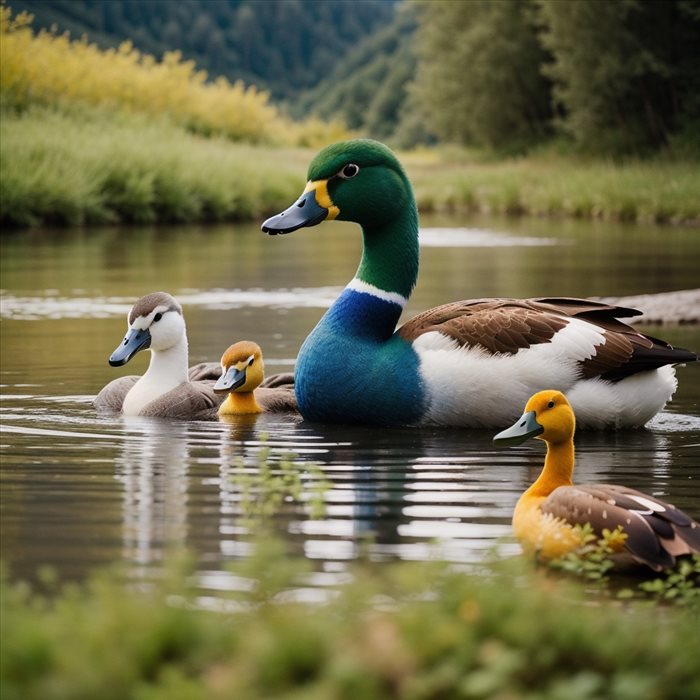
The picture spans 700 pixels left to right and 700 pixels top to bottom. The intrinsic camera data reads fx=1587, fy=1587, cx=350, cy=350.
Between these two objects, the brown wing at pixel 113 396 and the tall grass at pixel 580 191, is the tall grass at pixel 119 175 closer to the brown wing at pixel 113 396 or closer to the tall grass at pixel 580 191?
the tall grass at pixel 580 191

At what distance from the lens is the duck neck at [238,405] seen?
9.43m

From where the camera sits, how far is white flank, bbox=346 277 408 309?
9047 mm

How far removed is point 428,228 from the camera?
1286 inches

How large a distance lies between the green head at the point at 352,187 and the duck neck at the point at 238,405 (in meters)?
1.11

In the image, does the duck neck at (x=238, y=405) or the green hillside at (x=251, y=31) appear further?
the green hillside at (x=251, y=31)

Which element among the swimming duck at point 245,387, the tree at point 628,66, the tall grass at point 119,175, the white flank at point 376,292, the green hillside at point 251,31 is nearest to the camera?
the white flank at point 376,292

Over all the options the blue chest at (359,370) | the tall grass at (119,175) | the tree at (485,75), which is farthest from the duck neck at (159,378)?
the tree at (485,75)

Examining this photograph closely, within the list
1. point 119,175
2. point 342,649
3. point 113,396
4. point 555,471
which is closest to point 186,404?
point 113,396

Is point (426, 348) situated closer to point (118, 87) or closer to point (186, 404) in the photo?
point (186, 404)

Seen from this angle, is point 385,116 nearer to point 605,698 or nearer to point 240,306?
point 240,306

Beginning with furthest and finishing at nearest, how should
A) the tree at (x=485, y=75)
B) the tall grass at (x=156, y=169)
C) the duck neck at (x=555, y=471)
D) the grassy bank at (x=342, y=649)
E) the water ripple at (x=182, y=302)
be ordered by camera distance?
the tree at (x=485, y=75) < the tall grass at (x=156, y=169) < the water ripple at (x=182, y=302) < the duck neck at (x=555, y=471) < the grassy bank at (x=342, y=649)

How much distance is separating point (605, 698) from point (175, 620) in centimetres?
98

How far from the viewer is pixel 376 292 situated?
9.05 meters

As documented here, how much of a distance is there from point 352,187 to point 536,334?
1430 mm
